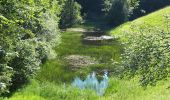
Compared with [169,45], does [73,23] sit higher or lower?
lower

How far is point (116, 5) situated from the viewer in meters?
112

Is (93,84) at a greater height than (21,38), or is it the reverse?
(21,38)

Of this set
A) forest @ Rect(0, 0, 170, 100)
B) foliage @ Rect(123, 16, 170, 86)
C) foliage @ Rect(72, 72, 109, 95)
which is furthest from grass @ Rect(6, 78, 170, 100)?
foliage @ Rect(123, 16, 170, 86)

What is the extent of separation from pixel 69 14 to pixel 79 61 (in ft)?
184

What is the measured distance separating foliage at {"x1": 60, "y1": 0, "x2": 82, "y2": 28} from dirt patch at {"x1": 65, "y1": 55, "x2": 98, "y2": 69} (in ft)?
162

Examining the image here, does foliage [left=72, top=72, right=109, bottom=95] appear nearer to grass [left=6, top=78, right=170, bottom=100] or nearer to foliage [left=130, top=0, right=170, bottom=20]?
grass [left=6, top=78, right=170, bottom=100]

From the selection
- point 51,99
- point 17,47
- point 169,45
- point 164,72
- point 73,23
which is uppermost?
point 169,45

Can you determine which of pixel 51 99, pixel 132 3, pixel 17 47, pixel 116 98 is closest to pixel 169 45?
pixel 132 3

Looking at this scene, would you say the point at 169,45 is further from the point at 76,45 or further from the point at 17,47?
the point at 76,45

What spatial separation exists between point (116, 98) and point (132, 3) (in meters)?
17.2

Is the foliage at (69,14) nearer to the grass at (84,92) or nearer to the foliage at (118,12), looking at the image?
the foliage at (118,12)

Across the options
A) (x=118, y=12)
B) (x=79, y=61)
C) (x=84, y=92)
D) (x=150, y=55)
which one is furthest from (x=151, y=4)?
(x=150, y=55)

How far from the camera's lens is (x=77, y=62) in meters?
50.4

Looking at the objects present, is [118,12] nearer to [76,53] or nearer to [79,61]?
[76,53]
